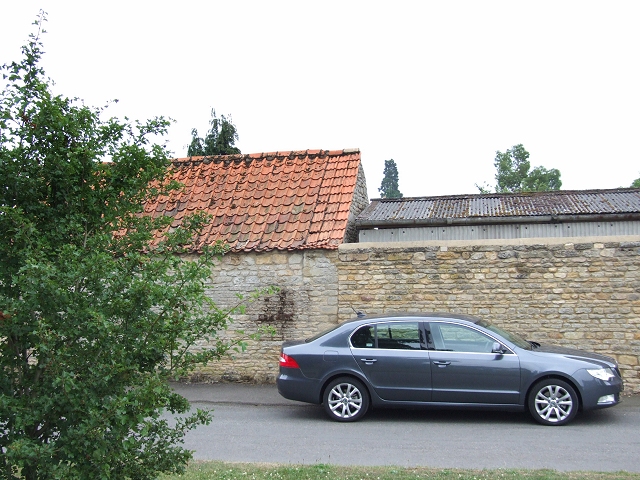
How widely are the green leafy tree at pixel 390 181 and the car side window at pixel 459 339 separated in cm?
5495

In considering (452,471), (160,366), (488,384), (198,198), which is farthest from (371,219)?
(160,366)

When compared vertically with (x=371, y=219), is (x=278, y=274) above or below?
below

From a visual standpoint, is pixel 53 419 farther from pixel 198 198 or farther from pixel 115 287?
pixel 198 198

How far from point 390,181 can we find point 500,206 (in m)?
51.2

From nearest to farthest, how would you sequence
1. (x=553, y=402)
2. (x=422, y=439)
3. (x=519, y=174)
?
(x=422, y=439) < (x=553, y=402) < (x=519, y=174)

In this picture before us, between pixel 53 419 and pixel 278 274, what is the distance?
861cm

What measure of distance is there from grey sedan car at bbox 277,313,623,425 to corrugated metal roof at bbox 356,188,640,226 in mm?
5177

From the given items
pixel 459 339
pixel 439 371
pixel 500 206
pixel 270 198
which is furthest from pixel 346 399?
pixel 500 206

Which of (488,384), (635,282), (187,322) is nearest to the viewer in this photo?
(187,322)

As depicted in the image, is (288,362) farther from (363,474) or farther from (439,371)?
(363,474)

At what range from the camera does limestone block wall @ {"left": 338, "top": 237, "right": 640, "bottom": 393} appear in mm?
11086

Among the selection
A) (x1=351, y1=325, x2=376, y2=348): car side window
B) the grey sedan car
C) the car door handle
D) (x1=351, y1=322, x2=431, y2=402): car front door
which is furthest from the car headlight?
(x1=351, y1=325, x2=376, y2=348): car side window

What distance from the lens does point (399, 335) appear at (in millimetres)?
9156

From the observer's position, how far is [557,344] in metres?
11.2
